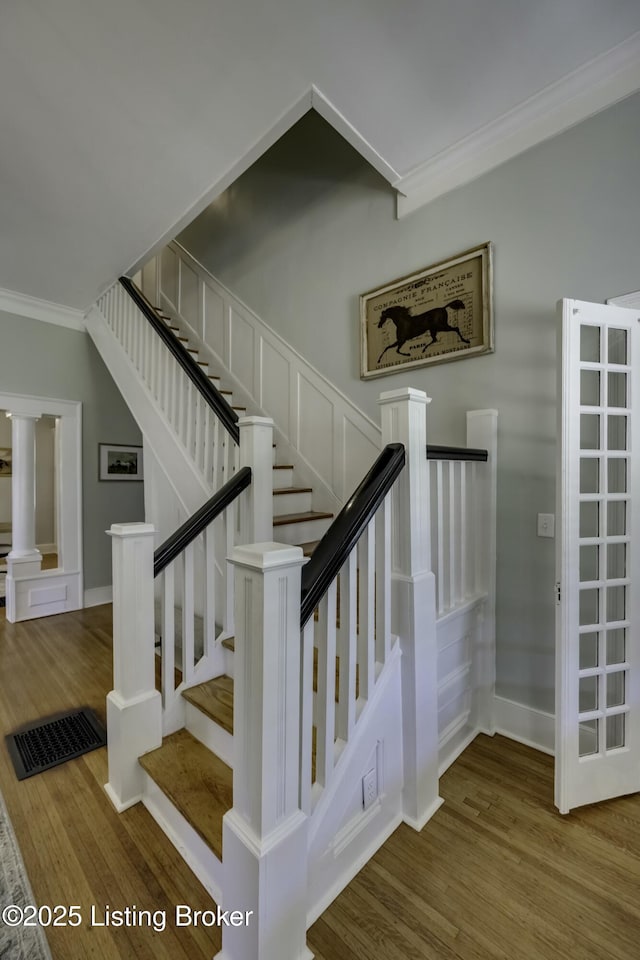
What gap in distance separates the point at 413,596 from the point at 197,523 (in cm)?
95

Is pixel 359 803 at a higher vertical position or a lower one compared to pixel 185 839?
higher

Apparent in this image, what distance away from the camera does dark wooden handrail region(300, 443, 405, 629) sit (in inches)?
42.7

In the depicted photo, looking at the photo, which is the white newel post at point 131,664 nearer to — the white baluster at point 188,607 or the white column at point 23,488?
the white baluster at point 188,607

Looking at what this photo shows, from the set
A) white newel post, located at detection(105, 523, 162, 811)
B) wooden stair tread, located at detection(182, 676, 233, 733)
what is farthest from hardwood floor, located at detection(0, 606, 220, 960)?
wooden stair tread, located at detection(182, 676, 233, 733)

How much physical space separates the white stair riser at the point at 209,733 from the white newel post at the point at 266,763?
0.53m

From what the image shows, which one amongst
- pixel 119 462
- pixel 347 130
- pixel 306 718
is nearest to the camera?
pixel 306 718

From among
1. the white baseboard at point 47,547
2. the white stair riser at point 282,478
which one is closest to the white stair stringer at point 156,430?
the white stair riser at point 282,478

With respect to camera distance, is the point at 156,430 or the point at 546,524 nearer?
the point at 546,524

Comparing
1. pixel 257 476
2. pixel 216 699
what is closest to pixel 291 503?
pixel 257 476

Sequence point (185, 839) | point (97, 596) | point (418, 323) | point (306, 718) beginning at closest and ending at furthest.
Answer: point (306, 718), point (185, 839), point (418, 323), point (97, 596)

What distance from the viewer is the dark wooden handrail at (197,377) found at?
7.18 ft

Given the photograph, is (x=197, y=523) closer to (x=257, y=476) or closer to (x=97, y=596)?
(x=257, y=476)

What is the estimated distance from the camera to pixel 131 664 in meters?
1.62

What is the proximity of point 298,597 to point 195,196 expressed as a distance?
2.72m
